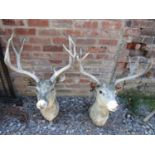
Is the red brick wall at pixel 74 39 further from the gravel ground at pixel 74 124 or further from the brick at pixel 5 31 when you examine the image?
the gravel ground at pixel 74 124

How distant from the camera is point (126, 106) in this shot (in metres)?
2.94

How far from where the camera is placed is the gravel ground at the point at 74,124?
8.84ft

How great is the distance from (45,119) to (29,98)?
35cm

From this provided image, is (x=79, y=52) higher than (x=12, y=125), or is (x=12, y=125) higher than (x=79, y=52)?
(x=79, y=52)

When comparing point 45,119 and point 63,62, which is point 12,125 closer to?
point 45,119

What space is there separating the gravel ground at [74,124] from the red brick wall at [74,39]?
1.15ft

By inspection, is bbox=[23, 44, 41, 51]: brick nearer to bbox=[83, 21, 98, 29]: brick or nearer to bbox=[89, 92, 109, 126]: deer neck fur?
bbox=[83, 21, 98, 29]: brick

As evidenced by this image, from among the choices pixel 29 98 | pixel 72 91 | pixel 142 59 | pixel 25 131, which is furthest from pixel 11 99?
pixel 142 59

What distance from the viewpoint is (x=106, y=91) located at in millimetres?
2213

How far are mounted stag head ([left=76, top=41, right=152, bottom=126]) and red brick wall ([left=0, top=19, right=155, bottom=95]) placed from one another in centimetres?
13

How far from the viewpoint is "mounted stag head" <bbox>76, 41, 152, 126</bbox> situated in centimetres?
218

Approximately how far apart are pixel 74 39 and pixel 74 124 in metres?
0.92

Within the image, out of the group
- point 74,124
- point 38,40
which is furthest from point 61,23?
point 74,124

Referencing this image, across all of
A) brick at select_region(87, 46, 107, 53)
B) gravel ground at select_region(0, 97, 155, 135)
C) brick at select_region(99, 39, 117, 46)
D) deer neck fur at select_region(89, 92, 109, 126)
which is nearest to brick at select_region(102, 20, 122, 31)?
brick at select_region(99, 39, 117, 46)
